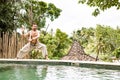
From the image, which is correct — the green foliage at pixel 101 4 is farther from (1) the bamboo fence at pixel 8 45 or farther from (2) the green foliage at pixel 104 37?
(2) the green foliage at pixel 104 37

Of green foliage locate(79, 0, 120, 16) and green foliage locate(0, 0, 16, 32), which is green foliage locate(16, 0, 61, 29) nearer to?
green foliage locate(0, 0, 16, 32)

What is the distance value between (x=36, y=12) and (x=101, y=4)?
1127cm

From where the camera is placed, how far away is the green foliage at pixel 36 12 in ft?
51.2

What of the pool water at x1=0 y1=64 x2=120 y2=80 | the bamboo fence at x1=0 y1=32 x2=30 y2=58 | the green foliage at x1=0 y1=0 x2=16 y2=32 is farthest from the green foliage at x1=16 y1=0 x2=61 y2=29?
the pool water at x1=0 y1=64 x2=120 y2=80

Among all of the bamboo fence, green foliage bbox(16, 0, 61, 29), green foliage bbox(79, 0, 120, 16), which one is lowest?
the bamboo fence

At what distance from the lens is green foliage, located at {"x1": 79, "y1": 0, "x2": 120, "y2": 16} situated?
32.4 ft

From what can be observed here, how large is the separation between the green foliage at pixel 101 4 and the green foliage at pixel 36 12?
540cm

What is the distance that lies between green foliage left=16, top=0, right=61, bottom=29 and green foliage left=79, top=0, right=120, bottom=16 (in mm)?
5404

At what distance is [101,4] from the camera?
33.4ft

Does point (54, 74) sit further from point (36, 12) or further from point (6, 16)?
point (36, 12)

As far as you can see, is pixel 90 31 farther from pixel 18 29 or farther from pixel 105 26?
pixel 18 29

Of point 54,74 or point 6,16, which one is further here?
point 6,16

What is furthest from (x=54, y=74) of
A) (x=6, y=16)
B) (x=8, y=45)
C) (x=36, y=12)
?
(x=36, y=12)

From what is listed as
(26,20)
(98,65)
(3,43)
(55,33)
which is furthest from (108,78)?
(55,33)
